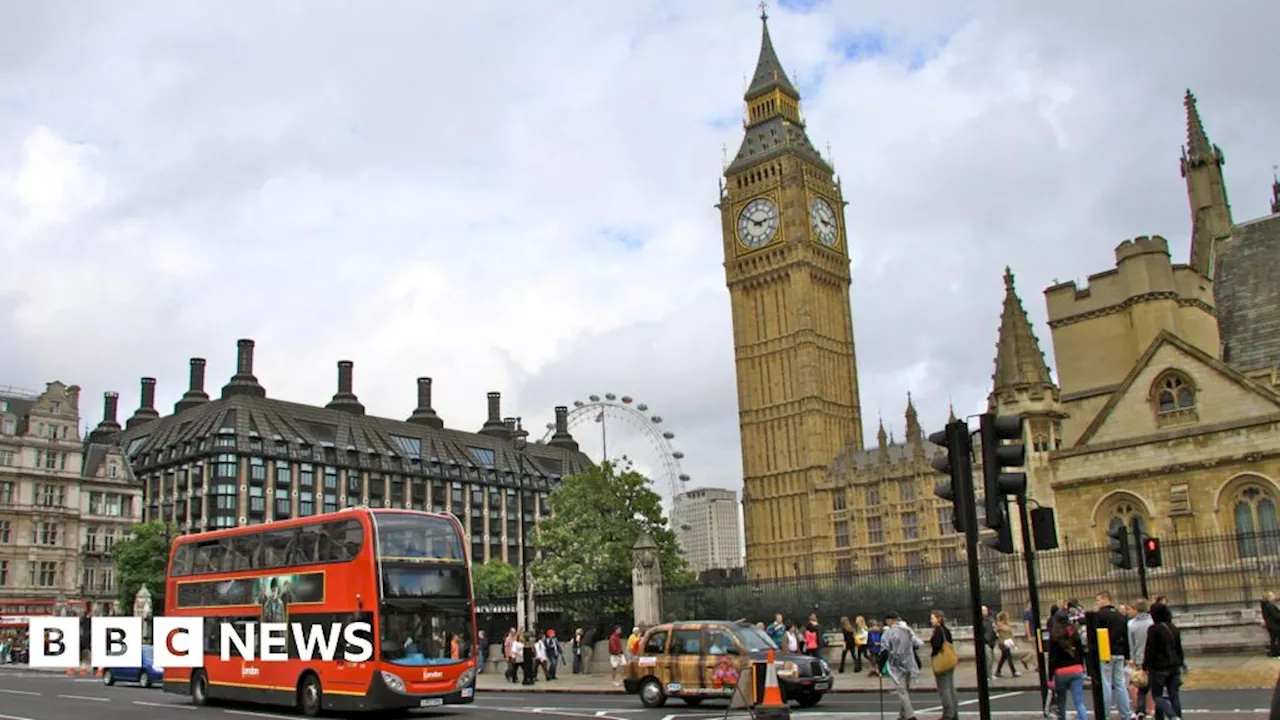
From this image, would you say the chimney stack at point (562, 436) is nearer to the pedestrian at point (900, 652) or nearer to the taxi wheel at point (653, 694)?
the taxi wheel at point (653, 694)

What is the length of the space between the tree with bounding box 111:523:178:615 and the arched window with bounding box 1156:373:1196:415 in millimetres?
55556

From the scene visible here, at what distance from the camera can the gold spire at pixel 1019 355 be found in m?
36.4

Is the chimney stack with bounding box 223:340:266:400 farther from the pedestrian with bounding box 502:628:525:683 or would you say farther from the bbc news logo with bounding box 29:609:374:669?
the pedestrian with bounding box 502:628:525:683

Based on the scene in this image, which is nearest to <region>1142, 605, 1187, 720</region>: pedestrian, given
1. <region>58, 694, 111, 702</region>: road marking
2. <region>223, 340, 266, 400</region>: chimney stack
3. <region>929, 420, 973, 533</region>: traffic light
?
<region>929, 420, 973, 533</region>: traffic light

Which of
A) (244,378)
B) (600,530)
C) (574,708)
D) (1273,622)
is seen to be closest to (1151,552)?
(1273,622)

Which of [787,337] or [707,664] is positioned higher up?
[787,337]

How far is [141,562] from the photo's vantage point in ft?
219

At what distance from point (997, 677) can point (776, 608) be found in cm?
914

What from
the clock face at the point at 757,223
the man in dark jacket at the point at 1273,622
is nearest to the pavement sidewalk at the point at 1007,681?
the man in dark jacket at the point at 1273,622

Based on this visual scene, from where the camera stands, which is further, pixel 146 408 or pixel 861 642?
pixel 146 408

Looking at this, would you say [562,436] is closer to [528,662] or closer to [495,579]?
[495,579]

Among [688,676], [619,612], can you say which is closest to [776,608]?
[619,612]

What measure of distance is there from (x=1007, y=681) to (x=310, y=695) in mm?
14352

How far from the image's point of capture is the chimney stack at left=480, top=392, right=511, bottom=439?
125400 mm
